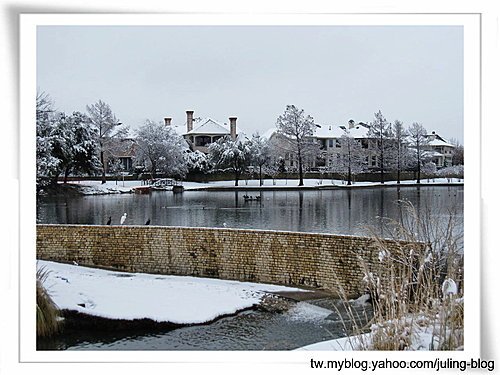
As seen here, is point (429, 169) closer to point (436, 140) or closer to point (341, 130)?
point (436, 140)

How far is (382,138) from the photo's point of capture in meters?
4.10

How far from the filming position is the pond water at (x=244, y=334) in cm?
391

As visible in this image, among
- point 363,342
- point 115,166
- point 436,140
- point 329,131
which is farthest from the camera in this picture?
point 115,166

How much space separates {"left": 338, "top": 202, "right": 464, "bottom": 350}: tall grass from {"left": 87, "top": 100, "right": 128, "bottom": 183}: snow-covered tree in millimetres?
1799

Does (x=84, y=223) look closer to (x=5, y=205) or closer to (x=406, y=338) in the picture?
(x=5, y=205)

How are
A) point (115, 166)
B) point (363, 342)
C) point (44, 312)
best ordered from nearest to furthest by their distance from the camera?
point (363, 342)
point (44, 312)
point (115, 166)

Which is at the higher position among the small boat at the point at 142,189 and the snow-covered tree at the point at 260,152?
the snow-covered tree at the point at 260,152

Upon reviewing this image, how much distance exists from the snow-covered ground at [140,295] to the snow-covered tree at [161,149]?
0.72 metres

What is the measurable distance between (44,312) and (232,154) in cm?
156

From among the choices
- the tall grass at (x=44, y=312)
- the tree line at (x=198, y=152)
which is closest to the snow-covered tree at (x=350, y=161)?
the tree line at (x=198, y=152)

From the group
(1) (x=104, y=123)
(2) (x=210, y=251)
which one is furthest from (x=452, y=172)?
(1) (x=104, y=123)

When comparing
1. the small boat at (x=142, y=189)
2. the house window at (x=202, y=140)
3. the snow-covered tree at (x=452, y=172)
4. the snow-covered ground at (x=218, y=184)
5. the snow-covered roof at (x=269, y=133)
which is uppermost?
the snow-covered roof at (x=269, y=133)

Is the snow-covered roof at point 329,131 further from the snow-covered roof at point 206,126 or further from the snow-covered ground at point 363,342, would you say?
the snow-covered ground at point 363,342
